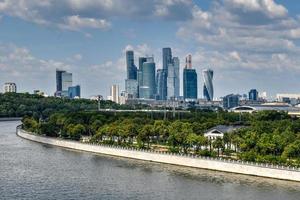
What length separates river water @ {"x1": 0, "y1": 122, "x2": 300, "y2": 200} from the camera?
170ft

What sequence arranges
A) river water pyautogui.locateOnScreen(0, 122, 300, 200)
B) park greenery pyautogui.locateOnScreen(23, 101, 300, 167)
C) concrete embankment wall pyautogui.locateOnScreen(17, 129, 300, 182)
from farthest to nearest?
park greenery pyautogui.locateOnScreen(23, 101, 300, 167), concrete embankment wall pyautogui.locateOnScreen(17, 129, 300, 182), river water pyautogui.locateOnScreen(0, 122, 300, 200)

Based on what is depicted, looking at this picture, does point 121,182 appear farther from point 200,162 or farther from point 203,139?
point 203,139

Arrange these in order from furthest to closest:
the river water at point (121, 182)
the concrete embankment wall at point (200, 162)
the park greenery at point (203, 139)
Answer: the park greenery at point (203, 139), the concrete embankment wall at point (200, 162), the river water at point (121, 182)

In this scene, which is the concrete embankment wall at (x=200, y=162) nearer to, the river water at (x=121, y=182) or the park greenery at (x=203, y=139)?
the river water at (x=121, y=182)

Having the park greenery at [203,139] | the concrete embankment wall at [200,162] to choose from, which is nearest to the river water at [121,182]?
the concrete embankment wall at [200,162]

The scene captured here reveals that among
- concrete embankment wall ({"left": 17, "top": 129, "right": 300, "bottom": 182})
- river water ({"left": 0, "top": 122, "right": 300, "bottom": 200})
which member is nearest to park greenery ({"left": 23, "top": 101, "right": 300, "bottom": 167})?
concrete embankment wall ({"left": 17, "top": 129, "right": 300, "bottom": 182})

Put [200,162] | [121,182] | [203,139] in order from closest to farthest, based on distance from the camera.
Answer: [121,182]
[200,162]
[203,139]

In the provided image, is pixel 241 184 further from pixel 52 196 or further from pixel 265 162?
pixel 52 196

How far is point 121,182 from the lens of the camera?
192ft

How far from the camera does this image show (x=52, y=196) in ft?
167

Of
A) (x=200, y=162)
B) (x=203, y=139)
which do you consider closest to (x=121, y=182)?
(x=200, y=162)

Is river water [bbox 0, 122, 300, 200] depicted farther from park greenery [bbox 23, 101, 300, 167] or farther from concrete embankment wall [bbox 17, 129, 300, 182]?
park greenery [bbox 23, 101, 300, 167]

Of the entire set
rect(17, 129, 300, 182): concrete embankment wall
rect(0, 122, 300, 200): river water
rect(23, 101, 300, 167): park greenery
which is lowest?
rect(0, 122, 300, 200): river water

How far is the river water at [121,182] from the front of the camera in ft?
170
